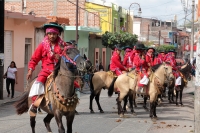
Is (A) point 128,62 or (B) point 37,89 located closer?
(B) point 37,89

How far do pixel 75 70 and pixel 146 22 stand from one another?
8895cm

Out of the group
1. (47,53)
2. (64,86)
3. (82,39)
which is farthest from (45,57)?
(82,39)

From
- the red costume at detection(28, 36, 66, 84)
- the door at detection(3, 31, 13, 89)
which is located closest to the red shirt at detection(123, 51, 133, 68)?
the red costume at detection(28, 36, 66, 84)

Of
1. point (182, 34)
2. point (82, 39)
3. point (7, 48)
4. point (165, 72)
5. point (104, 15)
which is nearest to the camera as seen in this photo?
point (165, 72)

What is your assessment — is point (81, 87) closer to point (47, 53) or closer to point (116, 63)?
point (47, 53)

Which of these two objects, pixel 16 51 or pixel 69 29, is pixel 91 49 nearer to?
pixel 69 29

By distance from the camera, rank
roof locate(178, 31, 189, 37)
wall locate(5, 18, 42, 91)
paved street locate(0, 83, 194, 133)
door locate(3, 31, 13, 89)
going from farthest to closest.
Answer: roof locate(178, 31, 189, 37) → wall locate(5, 18, 42, 91) → door locate(3, 31, 13, 89) → paved street locate(0, 83, 194, 133)

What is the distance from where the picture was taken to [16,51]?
974 inches

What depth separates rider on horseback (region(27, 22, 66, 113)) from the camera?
866 centimetres

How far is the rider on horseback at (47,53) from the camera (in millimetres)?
8664

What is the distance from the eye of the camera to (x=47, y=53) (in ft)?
28.8

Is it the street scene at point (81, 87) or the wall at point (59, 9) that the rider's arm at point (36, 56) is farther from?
the wall at point (59, 9)

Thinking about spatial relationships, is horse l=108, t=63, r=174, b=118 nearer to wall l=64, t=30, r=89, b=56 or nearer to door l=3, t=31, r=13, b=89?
door l=3, t=31, r=13, b=89

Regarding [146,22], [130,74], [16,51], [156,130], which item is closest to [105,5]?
[16,51]
